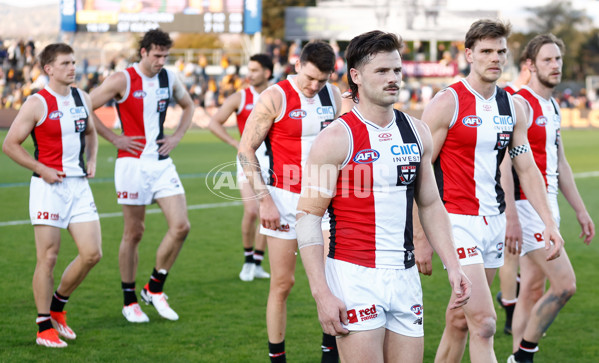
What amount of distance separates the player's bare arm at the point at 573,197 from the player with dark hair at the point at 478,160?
1.10 metres

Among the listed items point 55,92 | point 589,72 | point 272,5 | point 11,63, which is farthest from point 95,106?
point 589,72

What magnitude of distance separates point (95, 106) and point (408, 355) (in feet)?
15.0

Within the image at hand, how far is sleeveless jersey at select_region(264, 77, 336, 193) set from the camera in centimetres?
602

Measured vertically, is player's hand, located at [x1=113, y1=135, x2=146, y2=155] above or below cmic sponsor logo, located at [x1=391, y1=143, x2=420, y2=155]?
below

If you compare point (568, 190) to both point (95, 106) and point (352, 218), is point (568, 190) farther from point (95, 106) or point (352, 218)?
point (95, 106)

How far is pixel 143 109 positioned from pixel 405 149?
432 centimetres

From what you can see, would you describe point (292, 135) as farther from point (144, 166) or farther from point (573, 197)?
point (573, 197)

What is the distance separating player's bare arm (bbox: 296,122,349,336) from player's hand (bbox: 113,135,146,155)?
4058 mm

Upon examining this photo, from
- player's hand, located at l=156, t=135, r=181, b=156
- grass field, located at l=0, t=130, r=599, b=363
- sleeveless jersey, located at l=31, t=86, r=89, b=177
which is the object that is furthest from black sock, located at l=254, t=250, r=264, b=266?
sleeveless jersey, located at l=31, t=86, r=89, b=177

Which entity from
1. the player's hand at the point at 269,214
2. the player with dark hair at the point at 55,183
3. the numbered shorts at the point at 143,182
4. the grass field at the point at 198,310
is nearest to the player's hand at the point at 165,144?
the numbered shorts at the point at 143,182

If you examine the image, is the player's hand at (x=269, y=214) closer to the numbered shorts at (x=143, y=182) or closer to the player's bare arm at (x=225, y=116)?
the numbered shorts at (x=143, y=182)

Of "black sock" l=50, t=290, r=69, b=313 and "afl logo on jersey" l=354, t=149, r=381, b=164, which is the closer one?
"afl logo on jersey" l=354, t=149, r=381, b=164

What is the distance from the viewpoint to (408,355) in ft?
12.4

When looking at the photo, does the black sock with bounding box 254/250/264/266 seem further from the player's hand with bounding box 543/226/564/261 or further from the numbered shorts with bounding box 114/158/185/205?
the player's hand with bounding box 543/226/564/261
